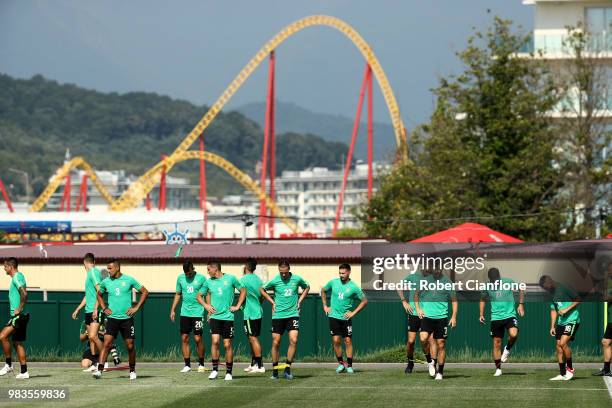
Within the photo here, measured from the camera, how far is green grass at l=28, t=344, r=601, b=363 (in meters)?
27.0

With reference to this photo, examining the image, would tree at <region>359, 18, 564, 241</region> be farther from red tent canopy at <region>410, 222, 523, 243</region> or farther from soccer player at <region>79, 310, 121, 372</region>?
soccer player at <region>79, 310, 121, 372</region>

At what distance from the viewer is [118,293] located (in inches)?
848

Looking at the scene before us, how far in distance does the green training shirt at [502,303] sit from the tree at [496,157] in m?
29.6

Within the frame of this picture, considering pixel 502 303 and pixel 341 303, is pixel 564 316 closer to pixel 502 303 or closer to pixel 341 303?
pixel 502 303

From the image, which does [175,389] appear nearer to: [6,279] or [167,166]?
[6,279]

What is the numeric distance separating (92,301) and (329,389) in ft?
17.2

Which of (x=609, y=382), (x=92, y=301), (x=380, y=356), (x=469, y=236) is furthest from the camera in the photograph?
(x=469, y=236)

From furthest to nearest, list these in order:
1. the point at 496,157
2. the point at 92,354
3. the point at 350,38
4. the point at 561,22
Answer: the point at 350,38, the point at 561,22, the point at 496,157, the point at 92,354

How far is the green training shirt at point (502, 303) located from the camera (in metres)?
22.3

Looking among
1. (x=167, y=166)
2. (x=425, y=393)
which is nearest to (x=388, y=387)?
(x=425, y=393)

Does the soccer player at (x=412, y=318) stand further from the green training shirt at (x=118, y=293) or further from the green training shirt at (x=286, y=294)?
the green training shirt at (x=118, y=293)

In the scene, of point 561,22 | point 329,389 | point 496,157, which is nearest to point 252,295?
point 329,389

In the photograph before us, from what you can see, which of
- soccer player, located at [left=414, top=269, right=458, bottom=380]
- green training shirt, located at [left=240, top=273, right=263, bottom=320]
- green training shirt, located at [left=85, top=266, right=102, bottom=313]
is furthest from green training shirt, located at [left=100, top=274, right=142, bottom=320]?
soccer player, located at [left=414, top=269, right=458, bottom=380]

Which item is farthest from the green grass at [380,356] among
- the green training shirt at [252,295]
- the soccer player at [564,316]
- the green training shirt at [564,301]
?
the green training shirt at [564,301]
